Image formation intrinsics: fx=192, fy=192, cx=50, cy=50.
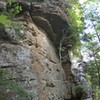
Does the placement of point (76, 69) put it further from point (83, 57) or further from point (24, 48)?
point (24, 48)

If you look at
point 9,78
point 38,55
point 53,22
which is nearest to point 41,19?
point 53,22

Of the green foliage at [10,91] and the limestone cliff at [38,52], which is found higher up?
the limestone cliff at [38,52]

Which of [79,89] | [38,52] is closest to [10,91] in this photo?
[38,52]

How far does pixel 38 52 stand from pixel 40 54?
147 mm

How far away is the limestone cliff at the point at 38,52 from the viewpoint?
7.54 m

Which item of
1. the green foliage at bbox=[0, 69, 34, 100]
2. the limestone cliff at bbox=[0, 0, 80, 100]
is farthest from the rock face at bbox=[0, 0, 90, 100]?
the green foliage at bbox=[0, 69, 34, 100]

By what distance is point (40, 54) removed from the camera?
921cm

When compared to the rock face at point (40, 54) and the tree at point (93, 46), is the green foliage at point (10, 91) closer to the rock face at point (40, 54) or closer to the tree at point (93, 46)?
the rock face at point (40, 54)

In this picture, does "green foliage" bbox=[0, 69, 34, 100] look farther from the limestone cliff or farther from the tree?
the tree

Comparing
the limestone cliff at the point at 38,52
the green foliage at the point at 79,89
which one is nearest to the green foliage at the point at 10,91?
the limestone cliff at the point at 38,52

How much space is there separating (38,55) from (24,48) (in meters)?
0.95

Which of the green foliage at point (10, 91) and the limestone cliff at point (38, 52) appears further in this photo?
the limestone cliff at point (38, 52)

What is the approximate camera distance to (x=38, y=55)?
29.4ft

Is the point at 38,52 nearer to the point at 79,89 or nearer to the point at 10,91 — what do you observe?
the point at 10,91
